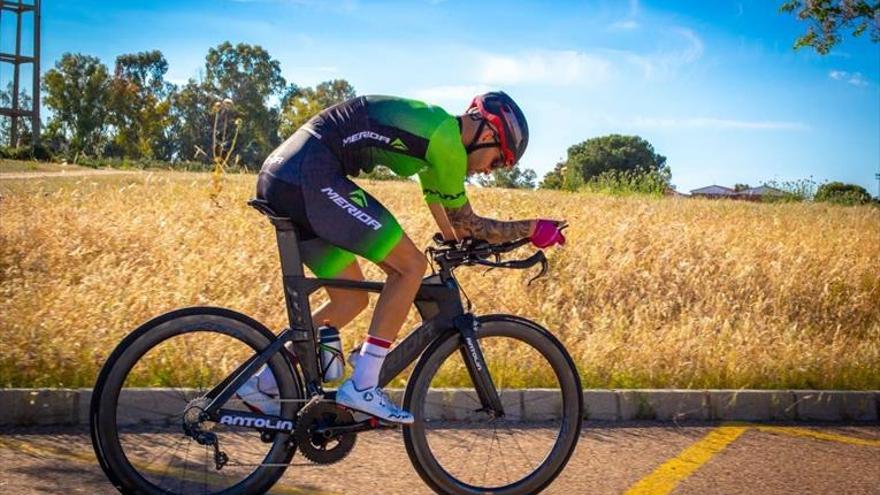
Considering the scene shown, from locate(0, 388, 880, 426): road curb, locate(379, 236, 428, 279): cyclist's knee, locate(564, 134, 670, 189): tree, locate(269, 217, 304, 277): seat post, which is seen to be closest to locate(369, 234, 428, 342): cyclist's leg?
locate(379, 236, 428, 279): cyclist's knee

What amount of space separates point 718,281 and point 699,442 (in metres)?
4.63

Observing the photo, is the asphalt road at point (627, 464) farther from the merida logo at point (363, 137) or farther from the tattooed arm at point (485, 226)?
the merida logo at point (363, 137)

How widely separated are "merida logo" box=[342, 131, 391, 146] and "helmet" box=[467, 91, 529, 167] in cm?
43

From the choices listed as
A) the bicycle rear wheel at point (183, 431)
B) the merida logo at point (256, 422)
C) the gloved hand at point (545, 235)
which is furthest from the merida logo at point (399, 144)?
the merida logo at point (256, 422)

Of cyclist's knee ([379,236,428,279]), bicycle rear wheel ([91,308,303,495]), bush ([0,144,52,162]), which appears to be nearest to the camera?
bicycle rear wheel ([91,308,303,495])

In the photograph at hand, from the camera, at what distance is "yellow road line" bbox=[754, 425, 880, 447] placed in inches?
219

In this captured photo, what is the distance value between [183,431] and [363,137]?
61.5 inches

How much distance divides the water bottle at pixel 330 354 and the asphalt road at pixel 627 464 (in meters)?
0.43

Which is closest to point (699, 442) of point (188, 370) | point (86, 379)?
point (188, 370)

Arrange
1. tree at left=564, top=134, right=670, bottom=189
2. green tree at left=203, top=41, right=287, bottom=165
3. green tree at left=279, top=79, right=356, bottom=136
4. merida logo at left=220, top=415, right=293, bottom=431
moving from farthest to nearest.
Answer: tree at left=564, top=134, right=670, bottom=189 → green tree at left=203, top=41, right=287, bottom=165 → green tree at left=279, top=79, right=356, bottom=136 → merida logo at left=220, top=415, right=293, bottom=431

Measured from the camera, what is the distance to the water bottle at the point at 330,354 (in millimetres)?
3744

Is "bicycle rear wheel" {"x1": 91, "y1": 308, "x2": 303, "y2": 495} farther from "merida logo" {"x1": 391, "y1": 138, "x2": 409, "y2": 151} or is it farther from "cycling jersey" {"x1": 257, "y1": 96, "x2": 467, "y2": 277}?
"merida logo" {"x1": 391, "y1": 138, "x2": 409, "y2": 151}

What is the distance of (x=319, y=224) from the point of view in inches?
143

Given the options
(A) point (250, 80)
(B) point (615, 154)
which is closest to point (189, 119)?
(A) point (250, 80)
